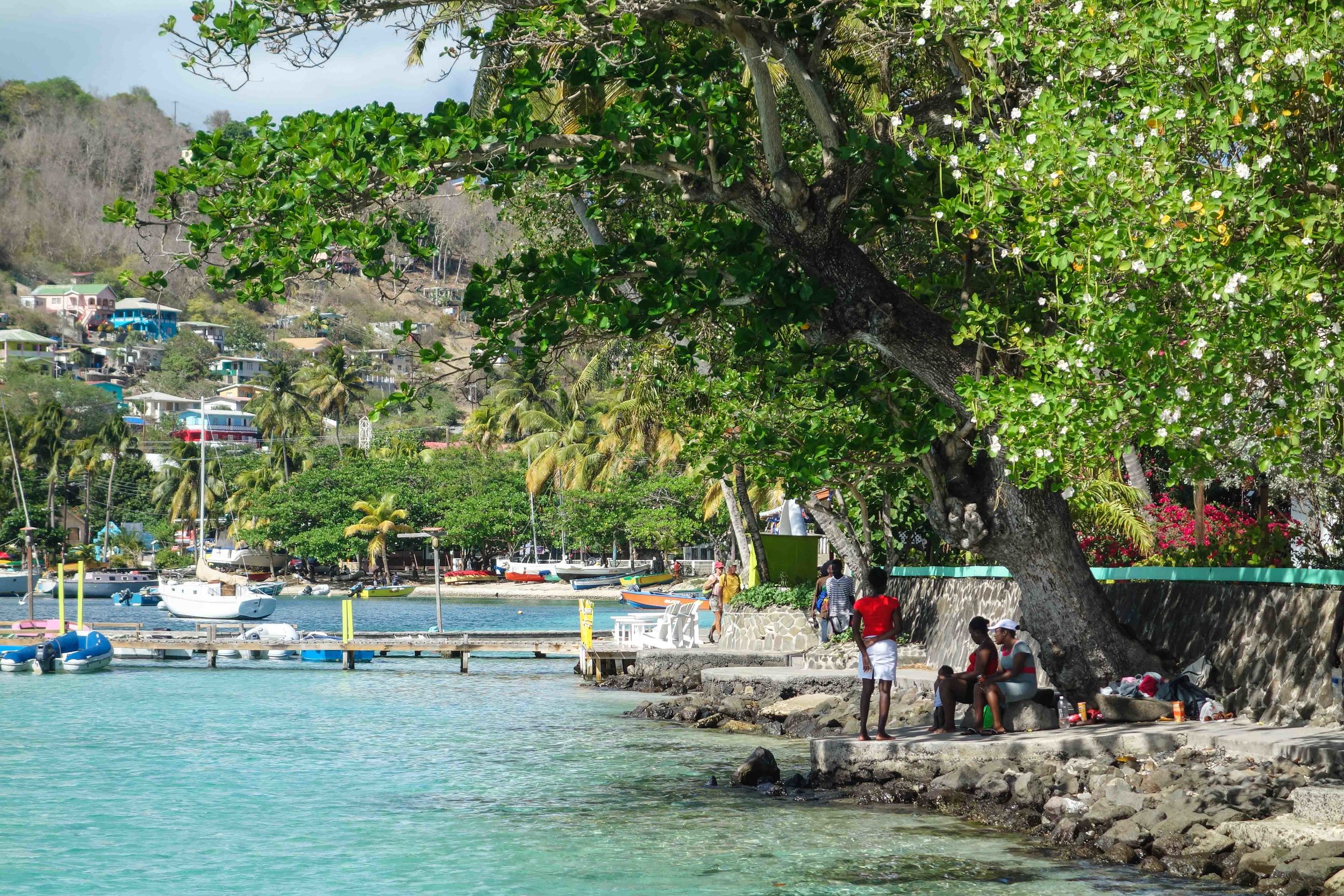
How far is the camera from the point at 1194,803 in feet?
36.8

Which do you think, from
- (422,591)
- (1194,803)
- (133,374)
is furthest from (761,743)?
(133,374)

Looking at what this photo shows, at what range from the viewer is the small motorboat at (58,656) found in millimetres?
32562

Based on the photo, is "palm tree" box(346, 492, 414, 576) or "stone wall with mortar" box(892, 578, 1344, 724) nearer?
"stone wall with mortar" box(892, 578, 1344, 724)

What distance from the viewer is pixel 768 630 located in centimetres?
2567

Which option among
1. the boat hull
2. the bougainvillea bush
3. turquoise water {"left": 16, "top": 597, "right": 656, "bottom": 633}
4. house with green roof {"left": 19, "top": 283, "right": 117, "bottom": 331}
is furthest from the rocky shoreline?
house with green roof {"left": 19, "top": 283, "right": 117, "bottom": 331}

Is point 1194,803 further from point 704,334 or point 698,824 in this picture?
point 704,334

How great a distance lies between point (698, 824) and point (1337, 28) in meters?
9.12

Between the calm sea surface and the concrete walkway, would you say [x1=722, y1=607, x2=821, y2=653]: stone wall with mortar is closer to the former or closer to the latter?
the calm sea surface

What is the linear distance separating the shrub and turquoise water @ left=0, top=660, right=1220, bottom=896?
3.44 meters

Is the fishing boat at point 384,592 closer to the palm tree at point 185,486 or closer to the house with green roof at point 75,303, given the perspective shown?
the palm tree at point 185,486

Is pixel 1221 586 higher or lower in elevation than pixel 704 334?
lower

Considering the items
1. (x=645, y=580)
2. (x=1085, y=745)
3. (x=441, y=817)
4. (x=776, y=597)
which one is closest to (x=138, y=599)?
(x=645, y=580)

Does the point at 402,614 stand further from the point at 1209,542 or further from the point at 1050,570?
the point at 1050,570

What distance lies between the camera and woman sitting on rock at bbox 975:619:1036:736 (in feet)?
45.5
